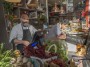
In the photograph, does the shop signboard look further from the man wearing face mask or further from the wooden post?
the man wearing face mask

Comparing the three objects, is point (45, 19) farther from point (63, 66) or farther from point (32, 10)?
point (63, 66)

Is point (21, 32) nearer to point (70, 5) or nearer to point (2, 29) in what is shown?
point (2, 29)

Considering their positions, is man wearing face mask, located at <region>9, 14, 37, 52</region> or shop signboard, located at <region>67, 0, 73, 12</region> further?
shop signboard, located at <region>67, 0, 73, 12</region>

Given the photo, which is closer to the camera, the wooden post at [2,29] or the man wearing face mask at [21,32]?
the man wearing face mask at [21,32]

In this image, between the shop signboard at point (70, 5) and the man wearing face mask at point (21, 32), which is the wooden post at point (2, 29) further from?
the shop signboard at point (70, 5)

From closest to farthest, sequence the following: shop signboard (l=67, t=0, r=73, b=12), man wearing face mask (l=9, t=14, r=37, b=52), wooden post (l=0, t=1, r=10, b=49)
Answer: man wearing face mask (l=9, t=14, r=37, b=52) → wooden post (l=0, t=1, r=10, b=49) → shop signboard (l=67, t=0, r=73, b=12)

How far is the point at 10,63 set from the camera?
2979 millimetres

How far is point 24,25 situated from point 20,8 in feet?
7.54

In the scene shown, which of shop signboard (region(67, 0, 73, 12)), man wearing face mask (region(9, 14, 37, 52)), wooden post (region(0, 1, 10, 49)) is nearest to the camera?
man wearing face mask (region(9, 14, 37, 52))

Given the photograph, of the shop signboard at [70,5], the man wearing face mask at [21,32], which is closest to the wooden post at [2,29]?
the man wearing face mask at [21,32]

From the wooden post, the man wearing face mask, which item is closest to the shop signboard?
the wooden post

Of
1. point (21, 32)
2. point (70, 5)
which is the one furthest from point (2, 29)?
point (70, 5)

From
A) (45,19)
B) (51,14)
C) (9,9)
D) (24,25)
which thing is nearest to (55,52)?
(24,25)

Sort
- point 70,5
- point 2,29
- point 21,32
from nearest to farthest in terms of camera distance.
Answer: point 21,32 < point 2,29 < point 70,5
